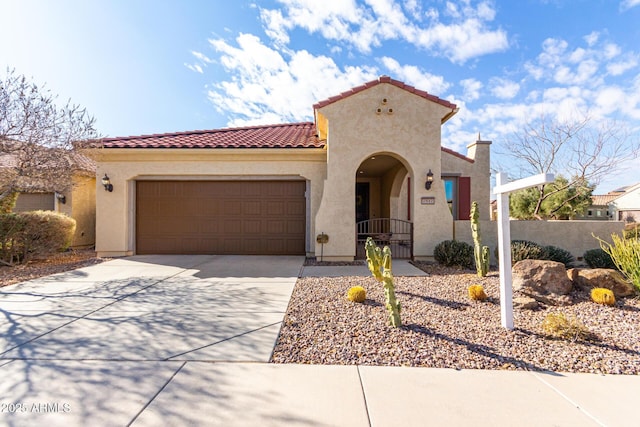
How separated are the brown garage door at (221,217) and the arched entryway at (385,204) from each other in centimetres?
250

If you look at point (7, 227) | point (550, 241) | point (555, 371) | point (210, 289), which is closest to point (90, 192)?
point (7, 227)

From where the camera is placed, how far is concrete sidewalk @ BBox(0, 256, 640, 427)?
234 centimetres

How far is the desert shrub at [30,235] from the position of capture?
8.16 meters

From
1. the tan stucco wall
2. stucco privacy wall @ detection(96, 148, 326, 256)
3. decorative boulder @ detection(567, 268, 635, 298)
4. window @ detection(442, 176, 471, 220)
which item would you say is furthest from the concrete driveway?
the tan stucco wall

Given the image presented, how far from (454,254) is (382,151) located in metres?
3.59

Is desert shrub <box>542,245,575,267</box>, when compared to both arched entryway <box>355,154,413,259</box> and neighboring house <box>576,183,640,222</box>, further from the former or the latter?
neighboring house <box>576,183,640,222</box>

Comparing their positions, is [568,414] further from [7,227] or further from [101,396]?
[7,227]

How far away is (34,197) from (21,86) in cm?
676

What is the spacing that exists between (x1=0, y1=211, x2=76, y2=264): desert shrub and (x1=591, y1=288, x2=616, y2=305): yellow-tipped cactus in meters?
13.4

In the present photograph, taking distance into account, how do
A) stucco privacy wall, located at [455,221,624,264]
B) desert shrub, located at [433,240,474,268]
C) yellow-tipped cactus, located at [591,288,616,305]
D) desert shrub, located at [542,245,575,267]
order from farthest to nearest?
stucco privacy wall, located at [455,221,624,264] → desert shrub, located at [433,240,474,268] → desert shrub, located at [542,245,575,267] → yellow-tipped cactus, located at [591,288,616,305]

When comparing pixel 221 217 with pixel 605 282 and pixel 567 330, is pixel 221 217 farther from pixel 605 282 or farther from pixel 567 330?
pixel 605 282

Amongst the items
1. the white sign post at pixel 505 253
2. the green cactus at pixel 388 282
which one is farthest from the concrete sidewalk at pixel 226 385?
the white sign post at pixel 505 253

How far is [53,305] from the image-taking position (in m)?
4.84

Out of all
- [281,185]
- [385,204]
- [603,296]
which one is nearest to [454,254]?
[603,296]
